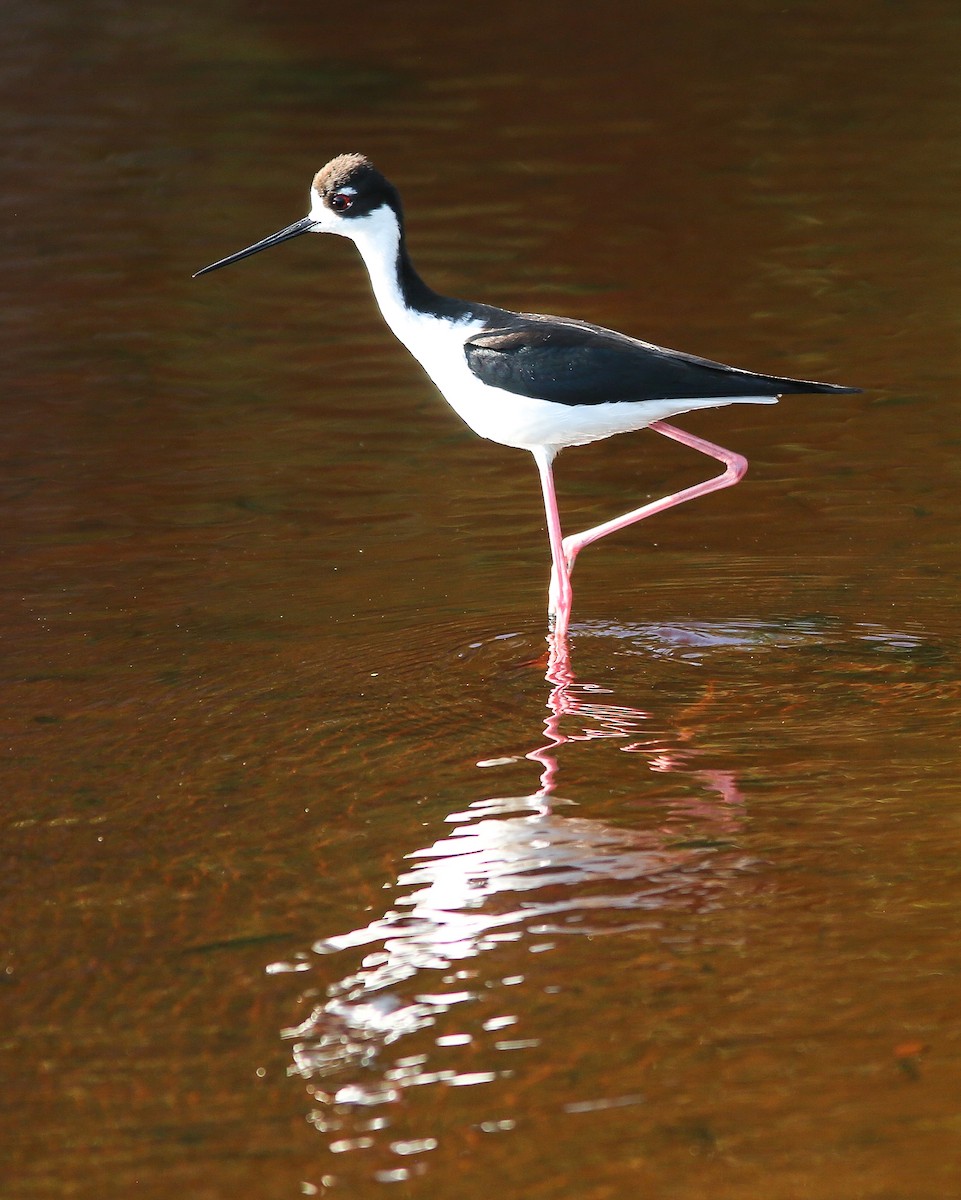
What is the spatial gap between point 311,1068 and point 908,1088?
1.17 m

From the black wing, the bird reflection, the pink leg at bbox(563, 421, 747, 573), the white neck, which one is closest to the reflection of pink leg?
the pink leg at bbox(563, 421, 747, 573)

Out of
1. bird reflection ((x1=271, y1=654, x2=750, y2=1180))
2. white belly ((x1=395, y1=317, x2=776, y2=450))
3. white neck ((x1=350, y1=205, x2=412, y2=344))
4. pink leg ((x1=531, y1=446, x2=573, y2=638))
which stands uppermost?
white neck ((x1=350, y1=205, x2=412, y2=344))

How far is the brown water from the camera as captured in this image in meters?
3.68

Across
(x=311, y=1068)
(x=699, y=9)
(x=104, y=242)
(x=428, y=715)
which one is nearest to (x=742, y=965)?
(x=311, y=1068)

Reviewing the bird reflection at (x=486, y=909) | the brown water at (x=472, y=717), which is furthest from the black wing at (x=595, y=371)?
the bird reflection at (x=486, y=909)

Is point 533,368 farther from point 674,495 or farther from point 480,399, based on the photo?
point 674,495

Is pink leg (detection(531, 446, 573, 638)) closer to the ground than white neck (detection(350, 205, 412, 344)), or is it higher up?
closer to the ground

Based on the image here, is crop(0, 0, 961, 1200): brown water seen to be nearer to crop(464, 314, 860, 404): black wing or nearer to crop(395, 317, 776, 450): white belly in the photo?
crop(395, 317, 776, 450): white belly

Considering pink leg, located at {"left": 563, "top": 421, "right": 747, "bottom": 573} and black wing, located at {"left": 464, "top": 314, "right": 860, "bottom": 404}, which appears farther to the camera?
pink leg, located at {"left": 563, "top": 421, "right": 747, "bottom": 573}

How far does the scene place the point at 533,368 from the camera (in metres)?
5.94

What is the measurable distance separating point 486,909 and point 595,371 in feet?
6.84

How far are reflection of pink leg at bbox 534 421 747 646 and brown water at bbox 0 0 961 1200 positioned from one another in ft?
0.43

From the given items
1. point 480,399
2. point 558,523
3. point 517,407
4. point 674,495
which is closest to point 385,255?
point 480,399

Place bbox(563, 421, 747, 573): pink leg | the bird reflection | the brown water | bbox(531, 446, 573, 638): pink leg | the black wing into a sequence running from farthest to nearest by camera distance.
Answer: bbox(563, 421, 747, 573): pink leg < bbox(531, 446, 573, 638): pink leg < the black wing < the bird reflection < the brown water
